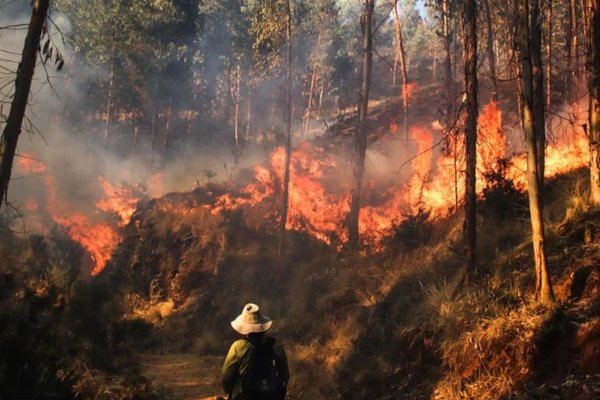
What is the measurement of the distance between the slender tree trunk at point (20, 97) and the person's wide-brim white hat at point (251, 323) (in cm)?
401

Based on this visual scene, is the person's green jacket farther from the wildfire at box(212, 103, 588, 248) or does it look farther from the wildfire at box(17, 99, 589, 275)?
the wildfire at box(212, 103, 588, 248)

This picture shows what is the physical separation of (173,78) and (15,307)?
98.7ft

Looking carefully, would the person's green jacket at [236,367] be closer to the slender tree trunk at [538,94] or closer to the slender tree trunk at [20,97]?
the slender tree trunk at [20,97]

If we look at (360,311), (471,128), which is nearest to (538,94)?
(471,128)

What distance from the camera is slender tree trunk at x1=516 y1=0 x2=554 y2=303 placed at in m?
6.43

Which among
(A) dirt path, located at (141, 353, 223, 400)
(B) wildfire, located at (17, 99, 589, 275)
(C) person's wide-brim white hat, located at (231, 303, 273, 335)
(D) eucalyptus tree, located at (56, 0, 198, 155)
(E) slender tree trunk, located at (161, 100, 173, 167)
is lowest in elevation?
(A) dirt path, located at (141, 353, 223, 400)

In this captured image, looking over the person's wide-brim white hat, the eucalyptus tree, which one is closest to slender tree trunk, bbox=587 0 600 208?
the person's wide-brim white hat

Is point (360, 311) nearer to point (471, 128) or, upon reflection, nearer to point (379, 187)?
point (471, 128)

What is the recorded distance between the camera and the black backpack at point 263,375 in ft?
15.7

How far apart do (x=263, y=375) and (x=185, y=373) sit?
290 inches

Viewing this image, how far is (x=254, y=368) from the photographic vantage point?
483cm

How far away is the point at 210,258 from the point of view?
18.4 meters

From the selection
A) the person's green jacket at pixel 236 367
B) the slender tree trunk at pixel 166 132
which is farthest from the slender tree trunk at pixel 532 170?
the slender tree trunk at pixel 166 132

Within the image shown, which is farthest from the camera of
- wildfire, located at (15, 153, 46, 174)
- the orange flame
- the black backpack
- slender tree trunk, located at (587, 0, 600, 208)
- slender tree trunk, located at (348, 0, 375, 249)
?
wildfire, located at (15, 153, 46, 174)
